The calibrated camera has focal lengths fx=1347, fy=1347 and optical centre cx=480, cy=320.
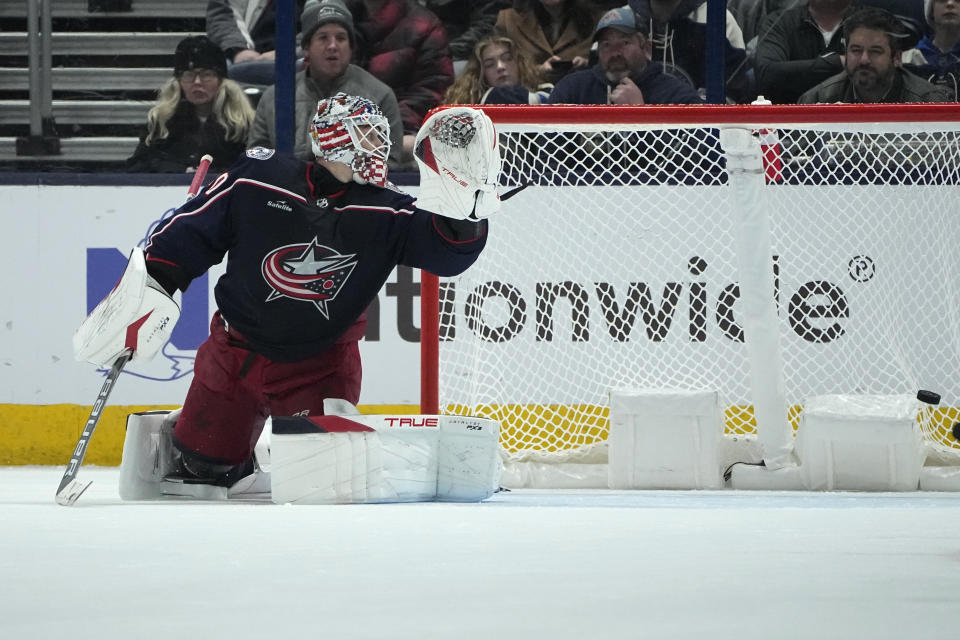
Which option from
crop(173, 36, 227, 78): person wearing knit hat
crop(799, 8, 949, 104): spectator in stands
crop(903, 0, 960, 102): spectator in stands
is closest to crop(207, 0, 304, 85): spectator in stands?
crop(173, 36, 227, 78): person wearing knit hat

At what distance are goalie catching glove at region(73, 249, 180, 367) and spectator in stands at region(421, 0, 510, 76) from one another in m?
2.92

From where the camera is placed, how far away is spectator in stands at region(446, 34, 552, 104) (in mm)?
6020

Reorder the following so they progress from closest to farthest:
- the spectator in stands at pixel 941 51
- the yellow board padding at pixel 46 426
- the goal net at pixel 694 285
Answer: the goal net at pixel 694 285 < the yellow board padding at pixel 46 426 < the spectator in stands at pixel 941 51

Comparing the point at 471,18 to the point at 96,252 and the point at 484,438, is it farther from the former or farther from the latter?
the point at 484,438

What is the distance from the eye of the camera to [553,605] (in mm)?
1595

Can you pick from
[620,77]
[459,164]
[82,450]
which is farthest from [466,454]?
[620,77]

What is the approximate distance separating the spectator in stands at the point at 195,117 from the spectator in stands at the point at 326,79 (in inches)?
6.0

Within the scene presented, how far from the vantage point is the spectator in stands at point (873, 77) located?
5801 millimetres

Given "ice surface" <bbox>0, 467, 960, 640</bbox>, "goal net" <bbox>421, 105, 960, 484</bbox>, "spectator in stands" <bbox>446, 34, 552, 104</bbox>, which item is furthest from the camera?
A: "spectator in stands" <bbox>446, 34, 552, 104</bbox>

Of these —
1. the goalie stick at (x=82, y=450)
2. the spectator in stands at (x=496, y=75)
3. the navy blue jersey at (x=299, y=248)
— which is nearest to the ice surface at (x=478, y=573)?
the goalie stick at (x=82, y=450)

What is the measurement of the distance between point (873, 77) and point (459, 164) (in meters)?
3.09

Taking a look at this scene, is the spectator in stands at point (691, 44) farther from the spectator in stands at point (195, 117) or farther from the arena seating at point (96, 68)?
the arena seating at point (96, 68)

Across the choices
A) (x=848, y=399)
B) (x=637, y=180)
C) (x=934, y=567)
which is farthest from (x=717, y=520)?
(x=637, y=180)

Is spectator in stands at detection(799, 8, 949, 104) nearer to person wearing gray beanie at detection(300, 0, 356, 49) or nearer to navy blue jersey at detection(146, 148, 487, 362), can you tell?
person wearing gray beanie at detection(300, 0, 356, 49)
